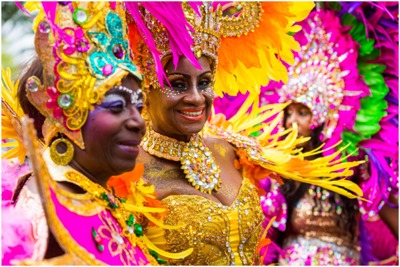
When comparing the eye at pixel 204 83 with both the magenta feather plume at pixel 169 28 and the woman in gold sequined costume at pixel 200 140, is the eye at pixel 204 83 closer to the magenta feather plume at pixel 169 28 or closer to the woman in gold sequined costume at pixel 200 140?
the woman in gold sequined costume at pixel 200 140

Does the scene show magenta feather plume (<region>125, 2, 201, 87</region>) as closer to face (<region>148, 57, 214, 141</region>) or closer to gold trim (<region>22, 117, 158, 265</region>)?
face (<region>148, 57, 214, 141</region>)

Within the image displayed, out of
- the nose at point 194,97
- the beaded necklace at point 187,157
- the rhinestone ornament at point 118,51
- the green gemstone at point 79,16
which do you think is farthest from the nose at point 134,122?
the beaded necklace at point 187,157

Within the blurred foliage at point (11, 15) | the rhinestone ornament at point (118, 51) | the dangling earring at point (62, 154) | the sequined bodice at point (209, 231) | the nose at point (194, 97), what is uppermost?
the blurred foliage at point (11, 15)

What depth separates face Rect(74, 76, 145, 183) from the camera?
7.55 feet

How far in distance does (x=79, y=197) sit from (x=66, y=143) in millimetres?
146

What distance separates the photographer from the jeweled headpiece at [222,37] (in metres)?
2.92

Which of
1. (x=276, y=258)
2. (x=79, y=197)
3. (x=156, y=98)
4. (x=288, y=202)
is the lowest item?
(x=276, y=258)

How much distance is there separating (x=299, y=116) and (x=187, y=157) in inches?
68.9

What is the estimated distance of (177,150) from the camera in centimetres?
332

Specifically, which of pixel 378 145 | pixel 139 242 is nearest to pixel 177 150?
pixel 139 242

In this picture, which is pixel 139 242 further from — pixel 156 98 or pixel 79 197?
pixel 156 98

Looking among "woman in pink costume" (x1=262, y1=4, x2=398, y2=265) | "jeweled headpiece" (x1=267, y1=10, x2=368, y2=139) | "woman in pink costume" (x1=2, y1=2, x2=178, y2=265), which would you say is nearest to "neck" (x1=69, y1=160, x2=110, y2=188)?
"woman in pink costume" (x1=2, y1=2, x2=178, y2=265)

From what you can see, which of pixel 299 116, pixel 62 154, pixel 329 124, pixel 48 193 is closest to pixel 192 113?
pixel 62 154

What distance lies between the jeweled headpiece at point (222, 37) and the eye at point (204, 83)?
3.3 inches
